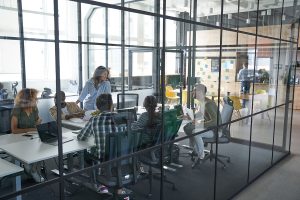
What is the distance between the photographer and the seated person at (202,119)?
352 centimetres

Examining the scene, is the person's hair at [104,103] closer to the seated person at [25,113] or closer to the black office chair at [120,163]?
the black office chair at [120,163]

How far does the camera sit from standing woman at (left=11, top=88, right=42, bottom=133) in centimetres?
369

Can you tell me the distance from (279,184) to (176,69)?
2335 millimetres

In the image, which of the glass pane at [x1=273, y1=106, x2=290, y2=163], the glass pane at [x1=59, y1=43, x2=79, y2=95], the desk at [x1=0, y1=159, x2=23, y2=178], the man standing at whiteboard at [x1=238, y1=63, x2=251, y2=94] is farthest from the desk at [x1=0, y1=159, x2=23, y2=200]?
the glass pane at [x1=273, y1=106, x2=290, y2=163]

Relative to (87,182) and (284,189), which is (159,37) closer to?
(87,182)

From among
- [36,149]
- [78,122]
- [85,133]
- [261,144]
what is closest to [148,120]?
[85,133]

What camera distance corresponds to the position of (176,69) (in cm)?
419

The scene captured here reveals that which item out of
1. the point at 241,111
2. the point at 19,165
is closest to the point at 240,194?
the point at 241,111

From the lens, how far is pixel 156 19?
8.50ft

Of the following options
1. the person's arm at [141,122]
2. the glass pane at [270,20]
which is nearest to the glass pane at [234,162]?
the person's arm at [141,122]

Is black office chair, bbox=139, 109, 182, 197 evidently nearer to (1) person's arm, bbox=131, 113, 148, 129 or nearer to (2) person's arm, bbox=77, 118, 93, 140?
(1) person's arm, bbox=131, 113, 148, 129

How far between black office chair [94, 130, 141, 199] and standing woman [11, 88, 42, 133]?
57.4 inches

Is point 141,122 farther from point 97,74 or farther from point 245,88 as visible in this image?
point 245,88

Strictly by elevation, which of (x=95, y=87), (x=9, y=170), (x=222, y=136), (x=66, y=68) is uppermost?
(x=66, y=68)
